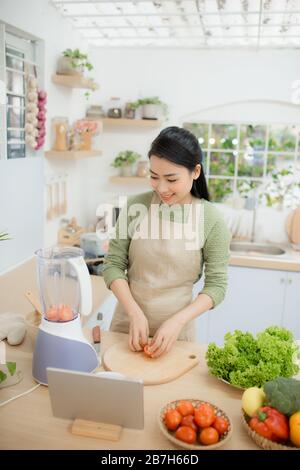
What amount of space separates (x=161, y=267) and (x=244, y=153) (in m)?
2.22

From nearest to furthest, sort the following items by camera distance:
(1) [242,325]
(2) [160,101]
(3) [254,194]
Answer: (1) [242,325] < (2) [160,101] < (3) [254,194]

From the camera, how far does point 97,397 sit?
40.1 inches

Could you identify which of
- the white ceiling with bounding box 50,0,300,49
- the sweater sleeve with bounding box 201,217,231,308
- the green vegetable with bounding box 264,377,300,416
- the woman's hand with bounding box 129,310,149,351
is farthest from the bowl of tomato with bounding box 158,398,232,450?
the white ceiling with bounding box 50,0,300,49

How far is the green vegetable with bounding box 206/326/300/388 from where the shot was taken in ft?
3.93

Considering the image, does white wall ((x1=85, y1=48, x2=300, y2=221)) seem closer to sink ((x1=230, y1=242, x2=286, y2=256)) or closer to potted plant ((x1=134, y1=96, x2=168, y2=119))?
potted plant ((x1=134, y1=96, x2=168, y2=119))

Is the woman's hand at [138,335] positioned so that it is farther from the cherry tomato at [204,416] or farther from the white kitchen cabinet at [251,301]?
the white kitchen cabinet at [251,301]

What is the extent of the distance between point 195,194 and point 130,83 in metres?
2.12

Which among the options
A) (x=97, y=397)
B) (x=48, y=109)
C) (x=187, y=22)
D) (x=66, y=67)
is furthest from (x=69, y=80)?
(x=97, y=397)

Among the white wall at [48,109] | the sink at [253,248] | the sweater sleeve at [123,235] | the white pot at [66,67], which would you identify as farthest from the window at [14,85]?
the sink at [253,248]

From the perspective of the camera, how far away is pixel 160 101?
339cm

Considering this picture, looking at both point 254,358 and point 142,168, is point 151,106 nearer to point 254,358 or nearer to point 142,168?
point 142,168

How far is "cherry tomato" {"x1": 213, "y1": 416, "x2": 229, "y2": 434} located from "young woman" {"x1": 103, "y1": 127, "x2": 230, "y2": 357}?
45cm
